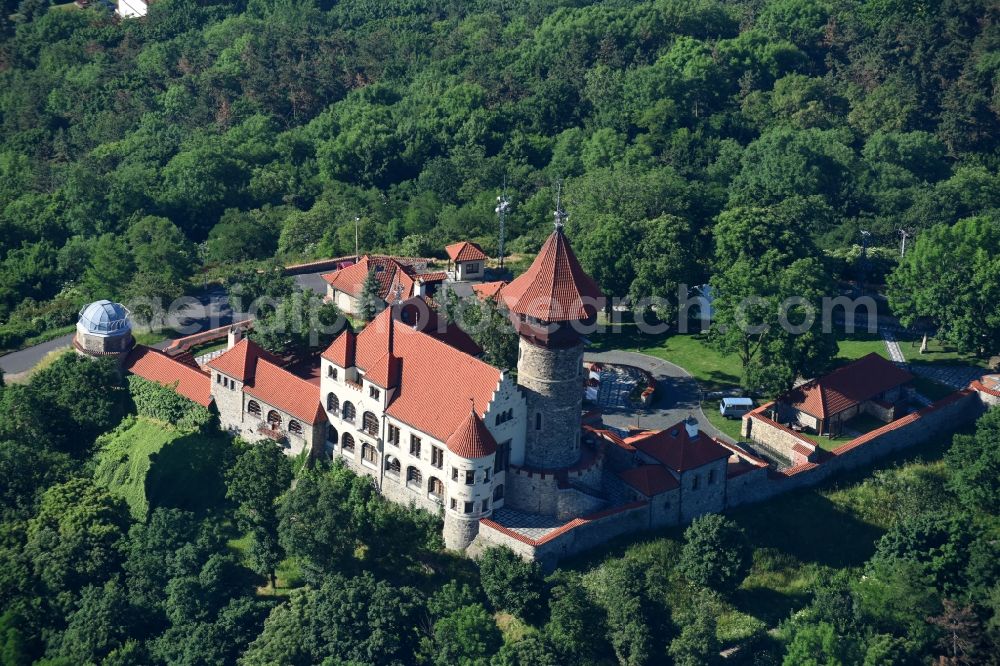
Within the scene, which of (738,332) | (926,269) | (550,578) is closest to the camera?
(550,578)

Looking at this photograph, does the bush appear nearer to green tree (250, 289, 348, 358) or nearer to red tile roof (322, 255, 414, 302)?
green tree (250, 289, 348, 358)

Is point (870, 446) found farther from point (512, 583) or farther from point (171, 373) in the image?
point (171, 373)

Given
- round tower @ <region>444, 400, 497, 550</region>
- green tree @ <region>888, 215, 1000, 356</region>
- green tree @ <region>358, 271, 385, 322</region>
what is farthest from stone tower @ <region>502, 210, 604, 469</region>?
green tree @ <region>888, 215, 1000, 356</region>

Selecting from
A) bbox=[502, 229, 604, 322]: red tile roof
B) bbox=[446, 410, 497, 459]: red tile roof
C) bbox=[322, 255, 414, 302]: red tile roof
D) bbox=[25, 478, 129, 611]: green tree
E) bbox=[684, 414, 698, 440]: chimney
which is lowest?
bbox=[25, 478, 129, 611]: green tree

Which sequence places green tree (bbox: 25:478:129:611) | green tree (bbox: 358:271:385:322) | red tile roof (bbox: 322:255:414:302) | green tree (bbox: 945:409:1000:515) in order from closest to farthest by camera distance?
green tree (bbox: 25:478:129:611) < green tree (bbox: 945:409:1000:515) < green tree (bbox: 358:271:385:322) < red tile roof (bbox: 322:255:414:302)

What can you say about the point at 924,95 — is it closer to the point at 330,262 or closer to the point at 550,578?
the point at 330,262

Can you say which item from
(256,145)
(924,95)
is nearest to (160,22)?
(256,145)

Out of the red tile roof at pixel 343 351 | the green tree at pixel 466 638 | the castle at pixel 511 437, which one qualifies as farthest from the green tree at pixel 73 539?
the green tree at pixel 466 638
